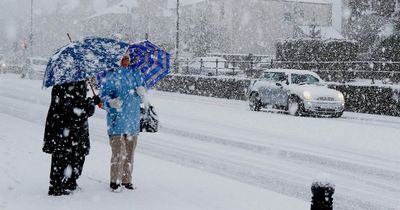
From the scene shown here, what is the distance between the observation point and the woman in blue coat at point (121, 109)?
25.3ft

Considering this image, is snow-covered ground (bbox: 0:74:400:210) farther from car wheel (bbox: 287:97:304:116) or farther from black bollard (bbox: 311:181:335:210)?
black bollard (bbox: 311:181:335:210)

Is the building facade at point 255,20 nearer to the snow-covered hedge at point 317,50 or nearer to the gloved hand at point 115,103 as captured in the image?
the snow-covered hedge at point 317,50

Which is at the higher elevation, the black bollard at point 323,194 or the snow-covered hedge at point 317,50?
the snow-covered hedge at point 317,50

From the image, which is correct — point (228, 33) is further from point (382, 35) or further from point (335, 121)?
point (335, 121)

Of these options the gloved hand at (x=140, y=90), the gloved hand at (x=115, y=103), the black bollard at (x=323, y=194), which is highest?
the gloved hand at (x=140, y=90)

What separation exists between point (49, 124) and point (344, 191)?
4150mm

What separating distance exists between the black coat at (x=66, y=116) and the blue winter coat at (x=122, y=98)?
0.25m

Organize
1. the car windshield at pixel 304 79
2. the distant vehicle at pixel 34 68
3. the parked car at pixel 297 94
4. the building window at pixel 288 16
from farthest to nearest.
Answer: the building window at pixel 288 16 < the distant vehicle at pixel 34 68 < the car windshield at pixel 304 79 < the parked car at pixel 297 94

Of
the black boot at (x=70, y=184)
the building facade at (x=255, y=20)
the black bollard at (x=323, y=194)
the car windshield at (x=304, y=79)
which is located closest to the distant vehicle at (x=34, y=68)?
the building facade at (x=255, y=20)

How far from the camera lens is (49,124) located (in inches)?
301

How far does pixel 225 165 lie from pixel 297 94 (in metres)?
10.1

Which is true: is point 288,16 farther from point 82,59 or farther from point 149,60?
point 82,59

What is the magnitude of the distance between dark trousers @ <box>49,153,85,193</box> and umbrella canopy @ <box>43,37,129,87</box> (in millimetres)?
928

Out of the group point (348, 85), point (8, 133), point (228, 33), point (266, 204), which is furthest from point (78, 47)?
point (228, 33)
